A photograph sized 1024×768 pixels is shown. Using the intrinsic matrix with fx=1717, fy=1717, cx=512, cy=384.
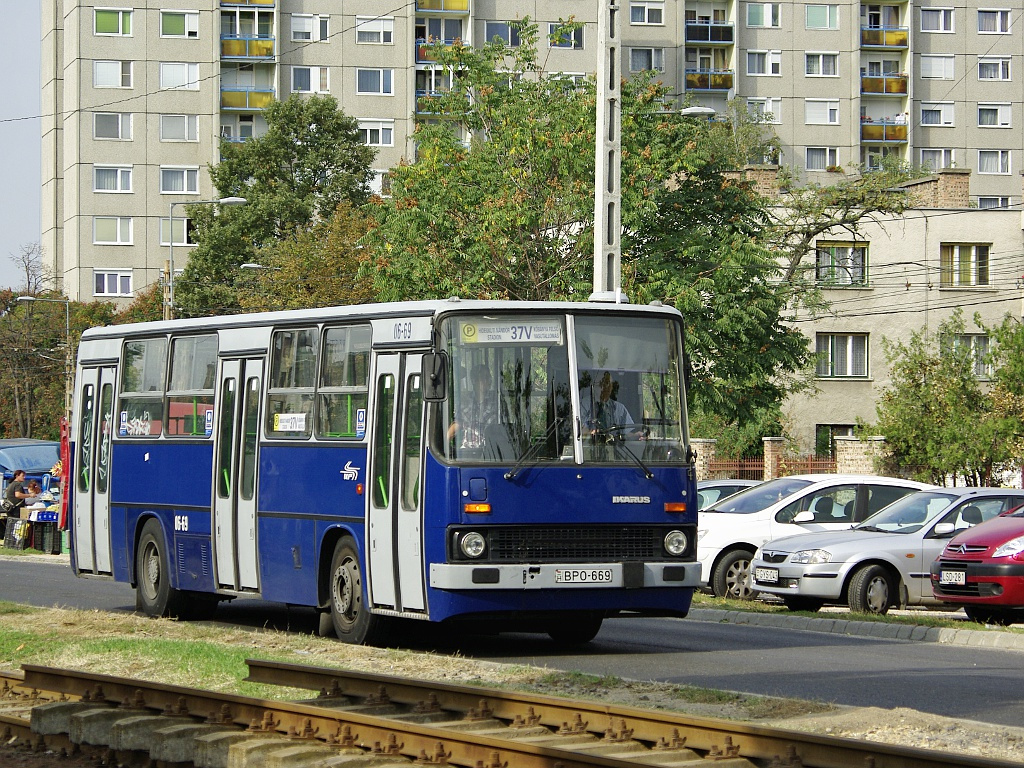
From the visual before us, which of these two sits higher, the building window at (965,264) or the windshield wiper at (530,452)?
the building window at (965,264)

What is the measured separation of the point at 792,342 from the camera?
129 feet

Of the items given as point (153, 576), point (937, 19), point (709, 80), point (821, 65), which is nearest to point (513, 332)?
point (153, 576)

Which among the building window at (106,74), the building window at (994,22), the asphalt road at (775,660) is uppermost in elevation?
the building window at (994,22)

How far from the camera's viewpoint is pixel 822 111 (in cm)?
9512

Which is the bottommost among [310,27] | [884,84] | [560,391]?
[560,391]

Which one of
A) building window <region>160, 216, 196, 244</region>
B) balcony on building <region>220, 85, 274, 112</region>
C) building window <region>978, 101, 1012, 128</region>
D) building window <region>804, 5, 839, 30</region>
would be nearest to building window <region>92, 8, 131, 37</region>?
balcony on building <region>220, 85, 274, 112</region>

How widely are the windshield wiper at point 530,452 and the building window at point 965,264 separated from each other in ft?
166

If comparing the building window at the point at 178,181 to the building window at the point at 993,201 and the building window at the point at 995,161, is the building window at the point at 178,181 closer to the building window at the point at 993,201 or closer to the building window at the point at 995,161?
the building window at the point at 993,201

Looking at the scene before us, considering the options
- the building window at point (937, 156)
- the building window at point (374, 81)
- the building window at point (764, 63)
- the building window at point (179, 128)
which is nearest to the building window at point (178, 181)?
the building window at point (179, 128)

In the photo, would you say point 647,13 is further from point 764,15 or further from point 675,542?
point 675,542

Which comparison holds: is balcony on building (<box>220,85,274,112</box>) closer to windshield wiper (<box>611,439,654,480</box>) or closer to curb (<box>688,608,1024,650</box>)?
curb (<box>688,608,1024,650</box>)

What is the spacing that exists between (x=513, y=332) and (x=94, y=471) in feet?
25.8

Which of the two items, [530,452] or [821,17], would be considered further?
[821,17]

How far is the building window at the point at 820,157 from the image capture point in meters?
94.8
